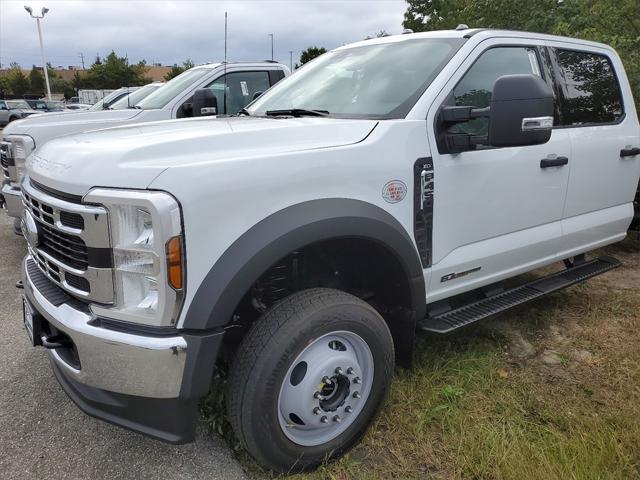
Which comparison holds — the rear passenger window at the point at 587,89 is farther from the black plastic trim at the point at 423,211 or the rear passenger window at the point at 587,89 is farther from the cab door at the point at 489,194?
the black plastic trim at the point at 423,211

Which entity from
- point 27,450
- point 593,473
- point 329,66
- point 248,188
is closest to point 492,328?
point 593,473

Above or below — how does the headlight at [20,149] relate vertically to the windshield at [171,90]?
below

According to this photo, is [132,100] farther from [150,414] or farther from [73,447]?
[150,414]

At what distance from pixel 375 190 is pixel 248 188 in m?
0.65

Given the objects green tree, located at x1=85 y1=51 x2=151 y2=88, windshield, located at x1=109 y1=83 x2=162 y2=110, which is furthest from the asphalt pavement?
green tree, located at x1=85 y1=51 x2=151 y2=88

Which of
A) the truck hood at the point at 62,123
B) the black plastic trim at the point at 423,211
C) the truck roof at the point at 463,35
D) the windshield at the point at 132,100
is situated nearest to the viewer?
the black plastic trim at the point at 423,211

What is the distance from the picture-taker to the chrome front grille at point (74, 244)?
1959 millimetres

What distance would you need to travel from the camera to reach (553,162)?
3.32 metres

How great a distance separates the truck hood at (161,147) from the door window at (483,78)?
66 cm

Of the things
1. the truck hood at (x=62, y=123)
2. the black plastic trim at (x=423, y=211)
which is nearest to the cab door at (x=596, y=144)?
the black plastic trim at (x=423, y=211)

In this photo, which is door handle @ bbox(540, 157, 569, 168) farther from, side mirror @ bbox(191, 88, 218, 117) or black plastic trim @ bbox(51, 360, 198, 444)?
side mirror @ bbox(191, 88, 218, 117)

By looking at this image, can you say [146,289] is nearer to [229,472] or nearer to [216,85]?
[229,472]

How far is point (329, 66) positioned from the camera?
357cm

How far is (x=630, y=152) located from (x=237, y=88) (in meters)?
4.56
